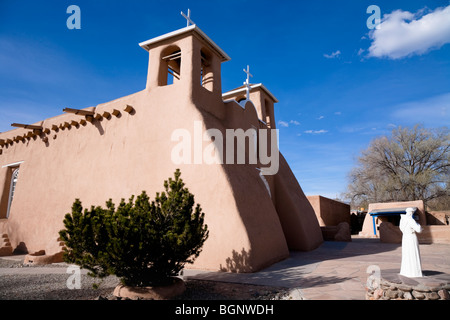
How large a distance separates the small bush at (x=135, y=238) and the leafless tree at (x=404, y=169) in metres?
23.7

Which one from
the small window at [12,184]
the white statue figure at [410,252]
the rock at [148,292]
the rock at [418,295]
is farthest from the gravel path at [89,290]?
the small window at [12,184]

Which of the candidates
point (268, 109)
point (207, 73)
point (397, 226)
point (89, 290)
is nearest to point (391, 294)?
point (89, 290)

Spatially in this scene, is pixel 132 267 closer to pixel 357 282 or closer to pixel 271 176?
pixel 357 282

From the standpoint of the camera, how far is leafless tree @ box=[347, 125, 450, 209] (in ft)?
71.7

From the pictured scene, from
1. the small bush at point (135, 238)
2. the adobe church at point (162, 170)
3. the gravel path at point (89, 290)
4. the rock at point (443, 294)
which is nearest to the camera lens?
the rock at point (443, 294)

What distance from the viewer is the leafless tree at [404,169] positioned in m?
21.8

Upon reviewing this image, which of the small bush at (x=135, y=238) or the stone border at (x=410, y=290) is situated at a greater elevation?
the small bush at (x=135, y=238)

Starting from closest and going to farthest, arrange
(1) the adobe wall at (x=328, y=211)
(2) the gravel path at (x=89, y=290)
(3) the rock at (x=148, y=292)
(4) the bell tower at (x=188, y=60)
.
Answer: (3) the rock at (x=148, y=292) → (2) the gravel path at (x=89, y=290) → (4) the bell tower at (x=188, y=60) → (1) the adobe wall at (x=328, y=211)

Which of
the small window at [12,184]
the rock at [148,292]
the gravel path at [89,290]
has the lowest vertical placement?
the gravel path at [89,290]

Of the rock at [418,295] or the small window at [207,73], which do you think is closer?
the rock at [418,295]

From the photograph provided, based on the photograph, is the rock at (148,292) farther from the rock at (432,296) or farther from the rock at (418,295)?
the rock at (432,296)

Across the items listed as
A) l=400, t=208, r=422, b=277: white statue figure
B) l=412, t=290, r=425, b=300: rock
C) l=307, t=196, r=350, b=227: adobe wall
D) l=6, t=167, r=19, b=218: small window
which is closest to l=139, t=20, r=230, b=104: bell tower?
l=400, t=208, r=422, b=277: white statue figure

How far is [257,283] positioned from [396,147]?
2391 cm
